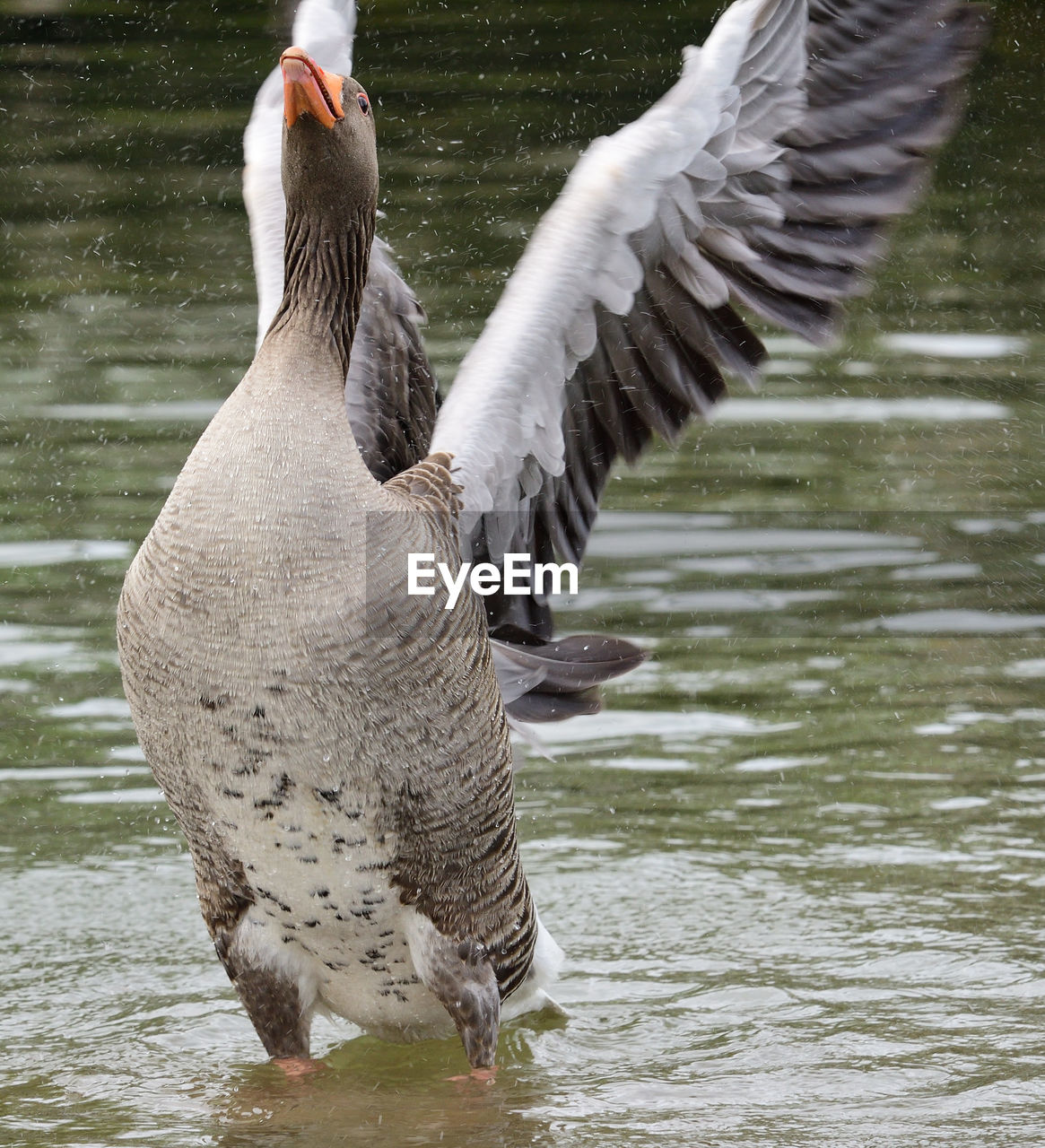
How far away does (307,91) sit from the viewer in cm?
448

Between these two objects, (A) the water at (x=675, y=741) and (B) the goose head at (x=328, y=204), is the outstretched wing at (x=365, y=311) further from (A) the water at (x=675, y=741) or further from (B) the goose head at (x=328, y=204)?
(A) the water at (x=675, y=741)

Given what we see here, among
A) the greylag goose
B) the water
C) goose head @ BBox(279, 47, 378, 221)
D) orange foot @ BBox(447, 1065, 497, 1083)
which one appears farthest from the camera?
orange foot @ BBox(447, 1065, 497, 1083)

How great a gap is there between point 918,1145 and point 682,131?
252cm

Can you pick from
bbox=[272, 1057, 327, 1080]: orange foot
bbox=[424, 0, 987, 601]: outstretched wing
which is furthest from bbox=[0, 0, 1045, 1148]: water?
bbox=[424, 0, 987, 601]: outstretched wing

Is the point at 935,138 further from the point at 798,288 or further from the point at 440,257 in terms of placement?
the point at 440,257

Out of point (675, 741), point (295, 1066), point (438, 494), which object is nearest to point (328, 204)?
point (438, 494)

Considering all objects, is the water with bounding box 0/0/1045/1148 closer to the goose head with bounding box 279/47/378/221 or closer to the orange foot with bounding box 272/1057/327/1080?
the orange foot with bounding box 272/1057/327/1080

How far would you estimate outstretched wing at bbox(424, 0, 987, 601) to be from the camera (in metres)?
4.84

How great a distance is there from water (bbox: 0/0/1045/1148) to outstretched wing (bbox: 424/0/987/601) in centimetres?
149

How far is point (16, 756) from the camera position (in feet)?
22.9

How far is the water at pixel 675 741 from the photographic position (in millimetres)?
4812

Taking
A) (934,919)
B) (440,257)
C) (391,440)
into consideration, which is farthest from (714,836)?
(440,257)

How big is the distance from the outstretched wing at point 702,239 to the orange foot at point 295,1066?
1.49 m

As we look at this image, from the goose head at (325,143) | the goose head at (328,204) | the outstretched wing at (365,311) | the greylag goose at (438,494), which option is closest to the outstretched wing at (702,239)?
the greylag goose at (438,494)
